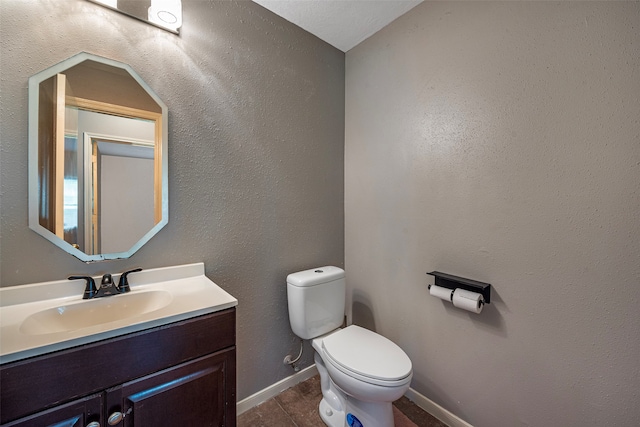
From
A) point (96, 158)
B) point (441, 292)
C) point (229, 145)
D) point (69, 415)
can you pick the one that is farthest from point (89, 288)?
point (441, 292)

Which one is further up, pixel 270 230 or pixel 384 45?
pixel 384 45

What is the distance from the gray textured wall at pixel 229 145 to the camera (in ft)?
3.15

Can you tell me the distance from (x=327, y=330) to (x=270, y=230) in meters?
0.73

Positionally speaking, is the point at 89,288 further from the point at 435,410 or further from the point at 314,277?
the point at 435,410

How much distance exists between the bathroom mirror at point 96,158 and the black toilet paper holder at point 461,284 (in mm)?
1459

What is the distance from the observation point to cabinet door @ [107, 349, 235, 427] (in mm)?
805

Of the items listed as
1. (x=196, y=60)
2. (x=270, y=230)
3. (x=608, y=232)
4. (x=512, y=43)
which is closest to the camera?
(x=608, y=232)

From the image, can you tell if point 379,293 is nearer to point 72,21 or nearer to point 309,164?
point 309,164

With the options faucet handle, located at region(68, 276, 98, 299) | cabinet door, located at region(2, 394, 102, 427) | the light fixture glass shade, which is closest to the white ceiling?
the light fixture glass shade

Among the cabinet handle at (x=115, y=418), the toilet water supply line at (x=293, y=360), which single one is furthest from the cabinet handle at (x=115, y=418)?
the toilet water supply line at (x=293, y=360)

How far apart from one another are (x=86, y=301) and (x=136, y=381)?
1.38 feet

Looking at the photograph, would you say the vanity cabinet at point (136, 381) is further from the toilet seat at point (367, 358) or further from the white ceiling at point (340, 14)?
the white ceiling at point (340, 14)

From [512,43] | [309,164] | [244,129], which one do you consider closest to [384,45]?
[512,43]

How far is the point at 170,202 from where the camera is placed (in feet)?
4.08
